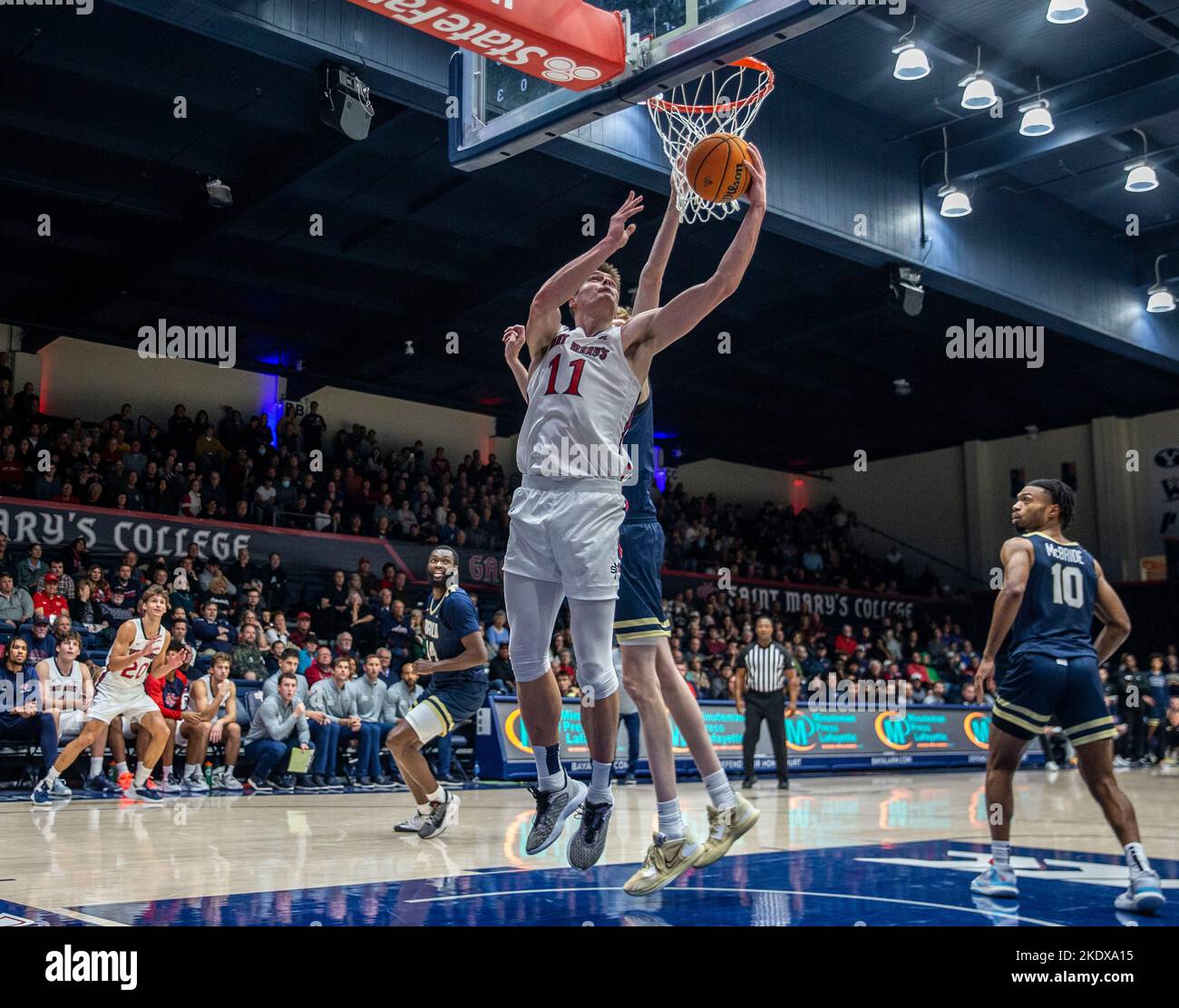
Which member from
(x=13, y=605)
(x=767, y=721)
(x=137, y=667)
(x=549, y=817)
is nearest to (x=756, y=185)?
(x=549, y=817)

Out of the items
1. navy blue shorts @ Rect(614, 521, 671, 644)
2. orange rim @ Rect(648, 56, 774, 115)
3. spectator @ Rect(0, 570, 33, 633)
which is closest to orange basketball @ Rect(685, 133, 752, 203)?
navy blue shorts @ Rect(614, 521, 671, 644)

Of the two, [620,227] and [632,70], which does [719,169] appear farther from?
[632,70]

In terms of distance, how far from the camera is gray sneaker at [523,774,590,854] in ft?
15.7

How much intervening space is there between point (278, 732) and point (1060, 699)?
9476 mm

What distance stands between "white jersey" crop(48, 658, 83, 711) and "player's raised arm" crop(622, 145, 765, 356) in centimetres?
875

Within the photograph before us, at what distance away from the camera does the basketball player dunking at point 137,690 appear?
10625 mm

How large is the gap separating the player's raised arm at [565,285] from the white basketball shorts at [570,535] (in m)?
0.63

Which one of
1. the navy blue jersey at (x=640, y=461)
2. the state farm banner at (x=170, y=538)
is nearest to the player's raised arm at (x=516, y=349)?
the navy blue jersey at (x=640, y=461)

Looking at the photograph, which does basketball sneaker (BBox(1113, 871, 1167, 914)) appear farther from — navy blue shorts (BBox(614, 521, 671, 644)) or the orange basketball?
the orange basketball

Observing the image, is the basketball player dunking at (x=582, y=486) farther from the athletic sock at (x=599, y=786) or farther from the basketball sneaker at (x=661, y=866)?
the basketball sneaker at (x=661, y=866)

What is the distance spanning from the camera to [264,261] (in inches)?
744
